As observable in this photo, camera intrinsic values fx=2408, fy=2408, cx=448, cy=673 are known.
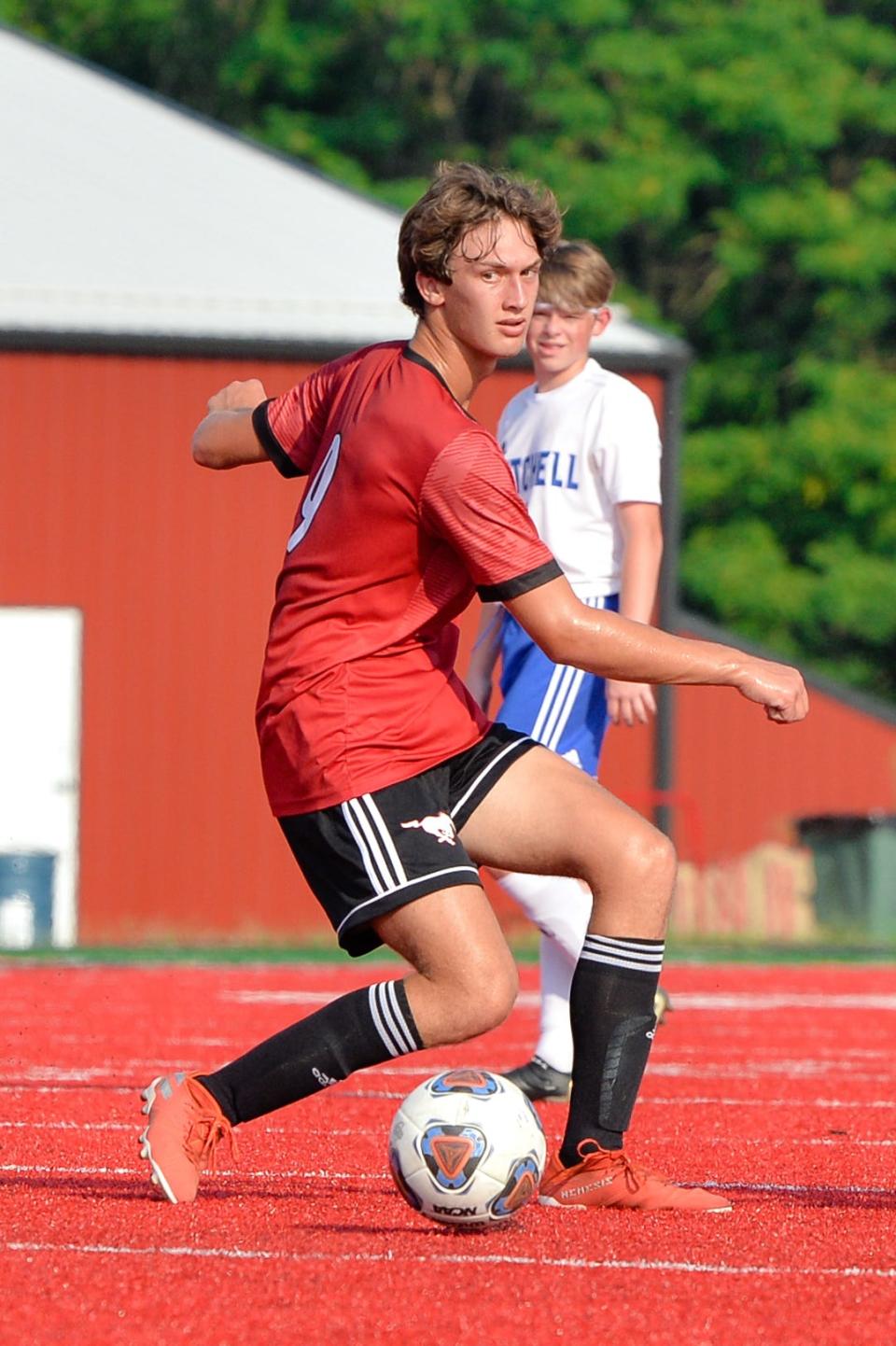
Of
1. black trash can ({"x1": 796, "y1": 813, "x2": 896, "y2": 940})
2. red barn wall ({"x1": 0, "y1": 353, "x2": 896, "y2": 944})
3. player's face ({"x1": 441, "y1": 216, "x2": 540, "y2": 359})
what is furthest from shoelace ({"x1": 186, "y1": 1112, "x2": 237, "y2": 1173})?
black trash can ({"x1": 796, "y1": 813, "x2": 896, "y2": 940})

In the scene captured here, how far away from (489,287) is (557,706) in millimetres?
2114

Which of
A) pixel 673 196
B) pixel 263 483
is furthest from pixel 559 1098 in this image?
pixel 673 196

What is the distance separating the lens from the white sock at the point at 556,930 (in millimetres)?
7180

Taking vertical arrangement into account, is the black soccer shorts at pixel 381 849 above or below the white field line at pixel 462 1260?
above

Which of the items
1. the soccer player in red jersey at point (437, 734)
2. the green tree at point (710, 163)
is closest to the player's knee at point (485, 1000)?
the soccer player in red jersey at point (437, 734)

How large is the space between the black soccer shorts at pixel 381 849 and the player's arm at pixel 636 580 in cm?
179

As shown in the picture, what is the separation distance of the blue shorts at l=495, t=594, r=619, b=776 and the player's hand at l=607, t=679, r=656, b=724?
0.11 m

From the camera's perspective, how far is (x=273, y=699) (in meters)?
5.22

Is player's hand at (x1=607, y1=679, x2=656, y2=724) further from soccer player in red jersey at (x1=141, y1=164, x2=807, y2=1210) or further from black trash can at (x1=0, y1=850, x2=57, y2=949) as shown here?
black trash can at (x1=0, y1=850, x2=57, y2=949)

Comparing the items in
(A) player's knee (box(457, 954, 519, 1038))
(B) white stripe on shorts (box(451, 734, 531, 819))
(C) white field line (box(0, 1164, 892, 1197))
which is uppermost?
(B) white stripe on shorts (box(451, 734, 531, 819))

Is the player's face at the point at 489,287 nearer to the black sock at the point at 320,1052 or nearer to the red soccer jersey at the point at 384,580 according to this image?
the red soccer jersey at the point at 384,580

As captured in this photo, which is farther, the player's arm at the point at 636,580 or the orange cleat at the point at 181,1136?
the player's arm at the point at 636,580

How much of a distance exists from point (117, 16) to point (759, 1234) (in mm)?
29338

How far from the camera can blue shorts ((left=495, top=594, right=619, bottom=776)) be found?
281 inches
